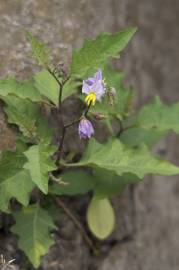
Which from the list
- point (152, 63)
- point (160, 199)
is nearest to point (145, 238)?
point (160, 199)

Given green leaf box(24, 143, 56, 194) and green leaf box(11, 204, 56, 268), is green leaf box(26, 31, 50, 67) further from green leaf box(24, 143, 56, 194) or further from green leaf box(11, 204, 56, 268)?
green leaf box(11, 204, 56, 268)

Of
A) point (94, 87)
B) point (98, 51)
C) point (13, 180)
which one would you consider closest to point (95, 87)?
point (94, 87)

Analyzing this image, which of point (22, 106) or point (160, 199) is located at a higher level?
point (22, 106)

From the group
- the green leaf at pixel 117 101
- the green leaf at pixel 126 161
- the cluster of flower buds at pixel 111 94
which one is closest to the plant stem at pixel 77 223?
the green leaf at pixel 126 161

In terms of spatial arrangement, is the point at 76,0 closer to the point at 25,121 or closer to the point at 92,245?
the point at 25,121

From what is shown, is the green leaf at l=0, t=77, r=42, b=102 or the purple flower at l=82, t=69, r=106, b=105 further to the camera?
the green leaf at l=0, t=77, r=42, b=102

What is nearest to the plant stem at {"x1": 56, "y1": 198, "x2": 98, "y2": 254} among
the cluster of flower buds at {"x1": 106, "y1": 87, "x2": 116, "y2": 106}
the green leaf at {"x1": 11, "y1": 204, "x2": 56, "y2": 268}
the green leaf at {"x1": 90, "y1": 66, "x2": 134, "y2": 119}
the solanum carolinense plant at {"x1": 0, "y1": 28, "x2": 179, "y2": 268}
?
the solanum carolinense plant at {"x1": 0, "y1": 28, "x2": 179, "y2": 268}

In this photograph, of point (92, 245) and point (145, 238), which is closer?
point (92, 245)
